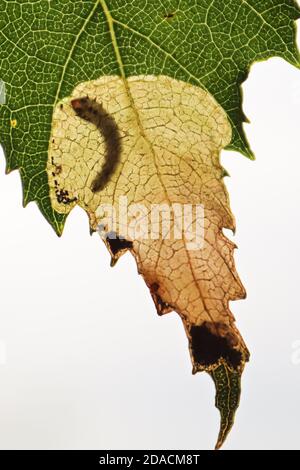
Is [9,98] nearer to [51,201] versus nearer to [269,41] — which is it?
[51,201]
